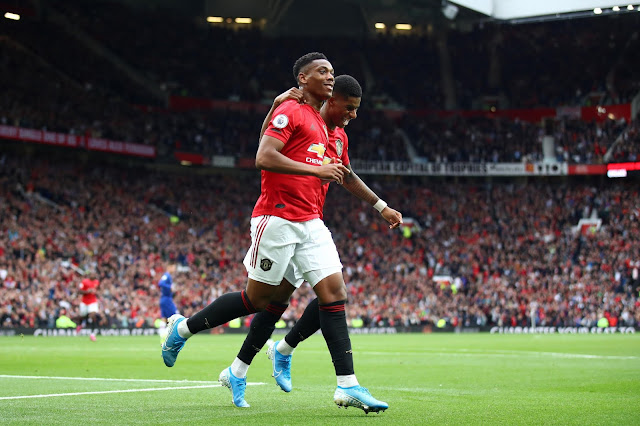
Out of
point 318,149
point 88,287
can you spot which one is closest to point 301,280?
point 318,149

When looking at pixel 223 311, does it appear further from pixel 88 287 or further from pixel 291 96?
pixel 88 287

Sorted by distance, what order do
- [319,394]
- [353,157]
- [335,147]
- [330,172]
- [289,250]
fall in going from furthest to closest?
[353,157] < [319,394] < [335,147] < [289,250] < [330,172]

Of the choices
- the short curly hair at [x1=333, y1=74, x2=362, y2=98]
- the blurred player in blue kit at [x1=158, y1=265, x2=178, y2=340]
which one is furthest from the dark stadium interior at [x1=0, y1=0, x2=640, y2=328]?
the short curly hair at [x1=333, y1=74, x2=362, y2=98]

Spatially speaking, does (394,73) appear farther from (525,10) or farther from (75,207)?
(75,207)

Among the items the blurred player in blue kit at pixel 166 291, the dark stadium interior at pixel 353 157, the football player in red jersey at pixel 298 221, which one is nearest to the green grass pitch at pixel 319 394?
the football player in red jersey at pixel 298 221

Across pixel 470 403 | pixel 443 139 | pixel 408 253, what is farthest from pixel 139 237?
pixel 470 403

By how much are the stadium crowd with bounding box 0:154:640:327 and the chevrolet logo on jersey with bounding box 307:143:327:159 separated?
25542 millimetres

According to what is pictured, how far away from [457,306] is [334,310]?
112 ft

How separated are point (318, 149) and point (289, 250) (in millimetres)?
865

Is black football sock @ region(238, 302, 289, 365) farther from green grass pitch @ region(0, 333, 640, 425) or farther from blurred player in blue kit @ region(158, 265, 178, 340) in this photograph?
blurred player in blue kit @ region(158, 265, 178, 340)

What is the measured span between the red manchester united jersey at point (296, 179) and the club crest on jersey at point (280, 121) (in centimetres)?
2

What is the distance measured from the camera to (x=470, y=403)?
7.24 m

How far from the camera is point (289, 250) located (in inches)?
265

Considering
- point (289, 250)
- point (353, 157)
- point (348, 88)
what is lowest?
point (289, 250)
